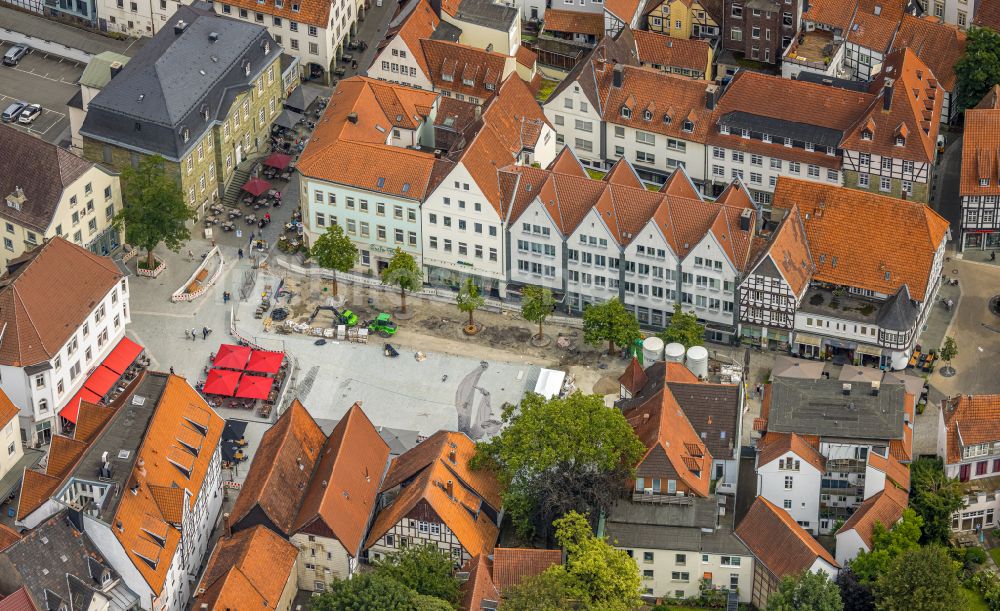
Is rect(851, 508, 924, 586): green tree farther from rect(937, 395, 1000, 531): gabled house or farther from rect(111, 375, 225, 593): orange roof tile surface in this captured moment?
rect(111, 375, 225, 593): orange roof tile surface

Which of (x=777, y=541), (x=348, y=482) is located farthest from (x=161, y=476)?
(x=777, y=541)

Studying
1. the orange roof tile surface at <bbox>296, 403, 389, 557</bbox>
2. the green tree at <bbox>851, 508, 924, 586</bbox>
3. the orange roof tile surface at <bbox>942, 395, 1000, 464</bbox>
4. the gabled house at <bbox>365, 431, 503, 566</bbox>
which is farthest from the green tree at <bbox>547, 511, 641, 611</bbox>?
the orange roof tile surface at <bbox>942, 395, 1000, 464</bbox>

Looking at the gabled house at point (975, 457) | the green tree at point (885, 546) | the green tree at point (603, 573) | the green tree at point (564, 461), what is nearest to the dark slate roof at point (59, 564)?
the green tree at point (564, 461)

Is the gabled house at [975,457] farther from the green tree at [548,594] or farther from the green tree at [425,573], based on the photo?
the green tree at [425,573]

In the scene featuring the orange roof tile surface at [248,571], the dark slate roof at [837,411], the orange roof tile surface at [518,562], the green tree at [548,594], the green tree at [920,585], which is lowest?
the orange roof tile surface at [248,571]

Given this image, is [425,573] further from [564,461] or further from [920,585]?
[920,585]

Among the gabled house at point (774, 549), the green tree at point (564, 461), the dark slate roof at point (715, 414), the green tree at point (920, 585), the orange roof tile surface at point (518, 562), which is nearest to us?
the green tree at point (920, 585)

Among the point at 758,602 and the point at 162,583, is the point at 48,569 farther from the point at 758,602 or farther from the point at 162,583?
the point at 758,602
